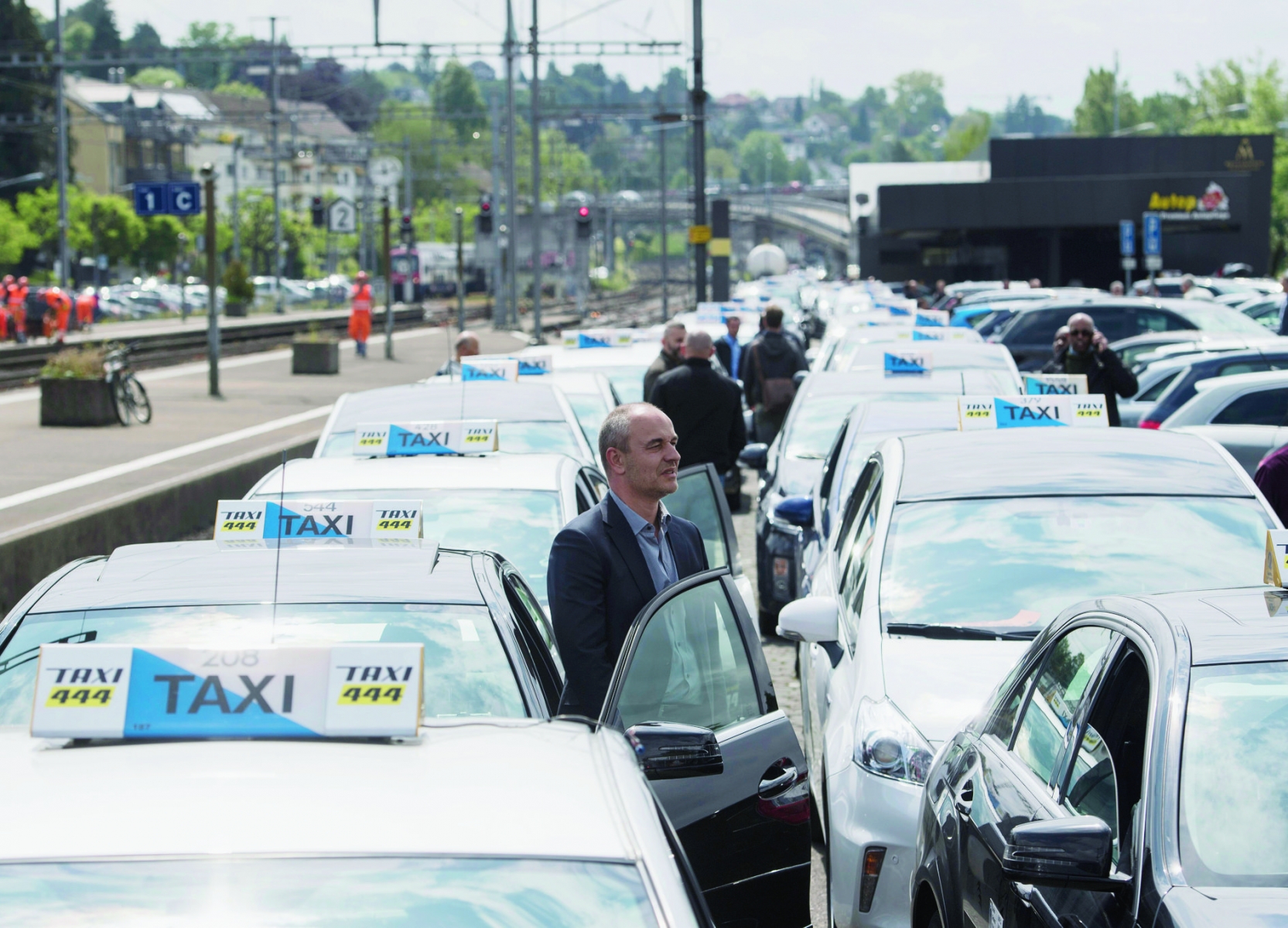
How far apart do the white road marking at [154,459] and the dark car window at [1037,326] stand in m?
10.2

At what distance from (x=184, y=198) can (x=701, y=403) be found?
660 inches

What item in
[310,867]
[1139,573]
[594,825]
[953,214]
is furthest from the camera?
[953,214]

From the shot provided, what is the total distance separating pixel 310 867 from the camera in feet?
8.32

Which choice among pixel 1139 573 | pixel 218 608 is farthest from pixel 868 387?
pixel 218 608

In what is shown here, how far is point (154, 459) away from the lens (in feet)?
62.8

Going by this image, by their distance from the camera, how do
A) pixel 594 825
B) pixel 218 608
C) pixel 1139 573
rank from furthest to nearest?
pixel 1139 573
pixel 218 608
pixel 594 825

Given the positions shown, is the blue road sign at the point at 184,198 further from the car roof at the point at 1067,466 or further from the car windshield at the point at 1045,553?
the car windshield at the point at 1045,553

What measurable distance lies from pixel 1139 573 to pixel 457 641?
8.85 feet

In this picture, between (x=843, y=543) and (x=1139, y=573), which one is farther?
(x=843, y=543)

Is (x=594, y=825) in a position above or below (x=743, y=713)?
above

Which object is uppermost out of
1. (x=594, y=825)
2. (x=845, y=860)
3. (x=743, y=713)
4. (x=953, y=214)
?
(x=953, y=214)

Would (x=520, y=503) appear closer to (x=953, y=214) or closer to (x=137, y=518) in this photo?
(x=137, y=518)

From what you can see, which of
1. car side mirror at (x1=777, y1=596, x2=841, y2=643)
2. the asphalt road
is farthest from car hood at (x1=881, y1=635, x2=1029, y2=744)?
the asphalt road

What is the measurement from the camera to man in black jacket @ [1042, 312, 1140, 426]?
13.4 meters
